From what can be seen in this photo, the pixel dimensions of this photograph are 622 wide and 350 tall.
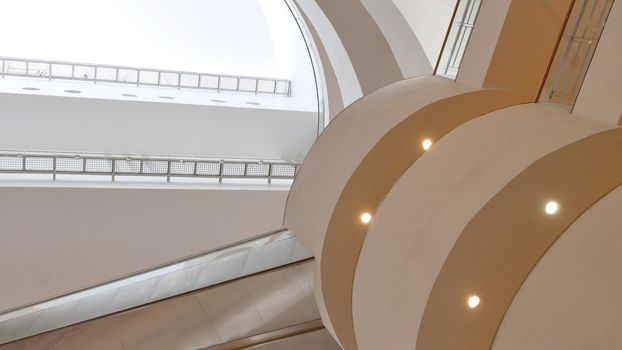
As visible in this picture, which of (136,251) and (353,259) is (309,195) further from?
(136,251)

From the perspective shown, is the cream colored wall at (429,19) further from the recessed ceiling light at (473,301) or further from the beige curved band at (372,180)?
the recessed ceiling light at (473,301)

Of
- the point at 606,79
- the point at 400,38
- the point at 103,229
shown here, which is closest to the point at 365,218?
the point at 606,79

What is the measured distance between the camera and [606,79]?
5.07 metres

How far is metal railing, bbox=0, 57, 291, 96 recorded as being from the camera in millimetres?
16234

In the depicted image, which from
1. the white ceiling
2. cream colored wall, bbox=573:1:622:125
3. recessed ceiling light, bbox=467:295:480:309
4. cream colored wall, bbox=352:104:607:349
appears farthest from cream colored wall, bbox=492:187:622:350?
the white ceiling

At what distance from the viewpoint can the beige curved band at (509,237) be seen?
172 inches

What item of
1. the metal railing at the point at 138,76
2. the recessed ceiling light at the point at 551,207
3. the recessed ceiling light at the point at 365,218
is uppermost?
the metal railing at the point at 138,76

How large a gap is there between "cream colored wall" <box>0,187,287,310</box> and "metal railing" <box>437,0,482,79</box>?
236 inches

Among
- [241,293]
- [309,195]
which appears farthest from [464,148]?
[241,293]

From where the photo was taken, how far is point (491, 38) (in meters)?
7.16

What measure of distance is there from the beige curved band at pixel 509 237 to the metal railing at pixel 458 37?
3322 millimetres

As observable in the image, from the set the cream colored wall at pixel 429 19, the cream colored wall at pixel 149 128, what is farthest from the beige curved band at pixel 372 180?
the cream colored wall at pixel 149 128

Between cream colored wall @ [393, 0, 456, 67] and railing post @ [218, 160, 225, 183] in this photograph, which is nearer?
cream colored wall @ [393, 0, 456, 67]

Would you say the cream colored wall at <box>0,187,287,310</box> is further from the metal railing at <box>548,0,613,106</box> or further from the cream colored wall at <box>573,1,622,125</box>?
the cream colored wall at <box>573,1,622,125</box>
